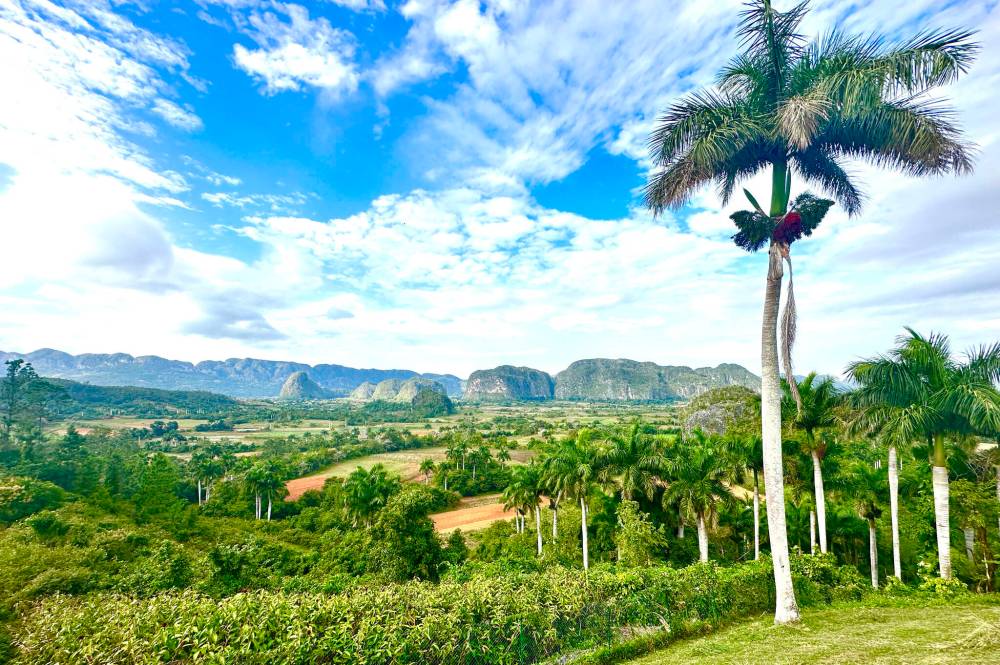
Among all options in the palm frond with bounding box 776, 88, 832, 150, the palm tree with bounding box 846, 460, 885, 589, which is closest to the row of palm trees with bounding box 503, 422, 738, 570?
the palm tree with bounding box 846, 460, 885, 589

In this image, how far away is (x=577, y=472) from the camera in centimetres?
1808

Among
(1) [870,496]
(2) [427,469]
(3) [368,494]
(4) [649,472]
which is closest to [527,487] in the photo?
(4) [649,472]

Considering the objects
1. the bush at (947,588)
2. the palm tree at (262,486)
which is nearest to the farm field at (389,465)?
the palm tree at (262,486)

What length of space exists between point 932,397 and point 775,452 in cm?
592

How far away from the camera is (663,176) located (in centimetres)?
903

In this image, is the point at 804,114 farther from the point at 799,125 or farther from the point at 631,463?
the point at 631,463

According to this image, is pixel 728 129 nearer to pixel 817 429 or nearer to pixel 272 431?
pixel 817 429

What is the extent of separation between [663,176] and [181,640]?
38.1 feet

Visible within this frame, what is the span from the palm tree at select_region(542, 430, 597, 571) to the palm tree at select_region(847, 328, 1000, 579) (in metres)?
9.86

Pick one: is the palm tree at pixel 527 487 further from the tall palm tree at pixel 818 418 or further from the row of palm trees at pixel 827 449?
the tall palm tree at pixel 818 418

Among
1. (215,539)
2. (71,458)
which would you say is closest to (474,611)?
(215,539)

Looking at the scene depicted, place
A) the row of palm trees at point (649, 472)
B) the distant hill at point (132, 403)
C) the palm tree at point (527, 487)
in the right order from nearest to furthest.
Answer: the row of palm trees at point (649, 472) → the palm tree at point (527, 487) → the distant hill at point (132, 403)

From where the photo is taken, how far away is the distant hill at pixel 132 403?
12232 cm

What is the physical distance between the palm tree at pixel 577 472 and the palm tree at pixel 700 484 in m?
3.20
